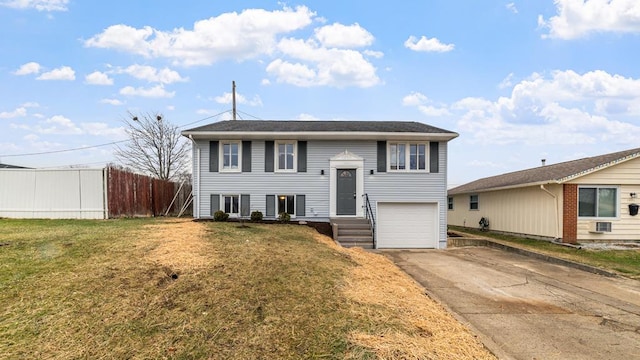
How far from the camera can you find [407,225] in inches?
591

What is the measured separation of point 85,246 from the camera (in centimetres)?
665

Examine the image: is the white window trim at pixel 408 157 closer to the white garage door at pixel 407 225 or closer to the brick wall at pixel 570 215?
the white garage door at pixel 407 225

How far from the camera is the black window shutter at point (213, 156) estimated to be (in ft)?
49.0

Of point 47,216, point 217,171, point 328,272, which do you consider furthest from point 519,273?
Answer: point 47,216

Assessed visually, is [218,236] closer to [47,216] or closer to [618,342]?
[618,342]

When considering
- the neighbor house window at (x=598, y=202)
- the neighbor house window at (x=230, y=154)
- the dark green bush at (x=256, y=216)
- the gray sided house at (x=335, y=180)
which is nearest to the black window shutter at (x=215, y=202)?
the gray sided house at (x=335, y=180)

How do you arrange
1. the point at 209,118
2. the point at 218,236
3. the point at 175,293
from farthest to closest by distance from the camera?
the point at 209,118
the point at 218,236
the point at 175,293

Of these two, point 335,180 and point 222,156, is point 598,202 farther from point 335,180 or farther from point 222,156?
point 222,156

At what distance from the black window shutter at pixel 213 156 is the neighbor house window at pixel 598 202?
14280mm

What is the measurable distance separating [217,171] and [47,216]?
249 inches

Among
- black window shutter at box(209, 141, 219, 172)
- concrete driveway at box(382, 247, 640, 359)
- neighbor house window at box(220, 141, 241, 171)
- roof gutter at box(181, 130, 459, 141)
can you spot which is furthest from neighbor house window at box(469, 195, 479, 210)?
black window shutter at box(209, 141, 219, 172)

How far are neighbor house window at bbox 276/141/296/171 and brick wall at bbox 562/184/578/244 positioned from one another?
1053cm

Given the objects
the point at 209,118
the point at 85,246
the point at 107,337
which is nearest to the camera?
the point at 107,337

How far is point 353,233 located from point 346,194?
1.89 meters
